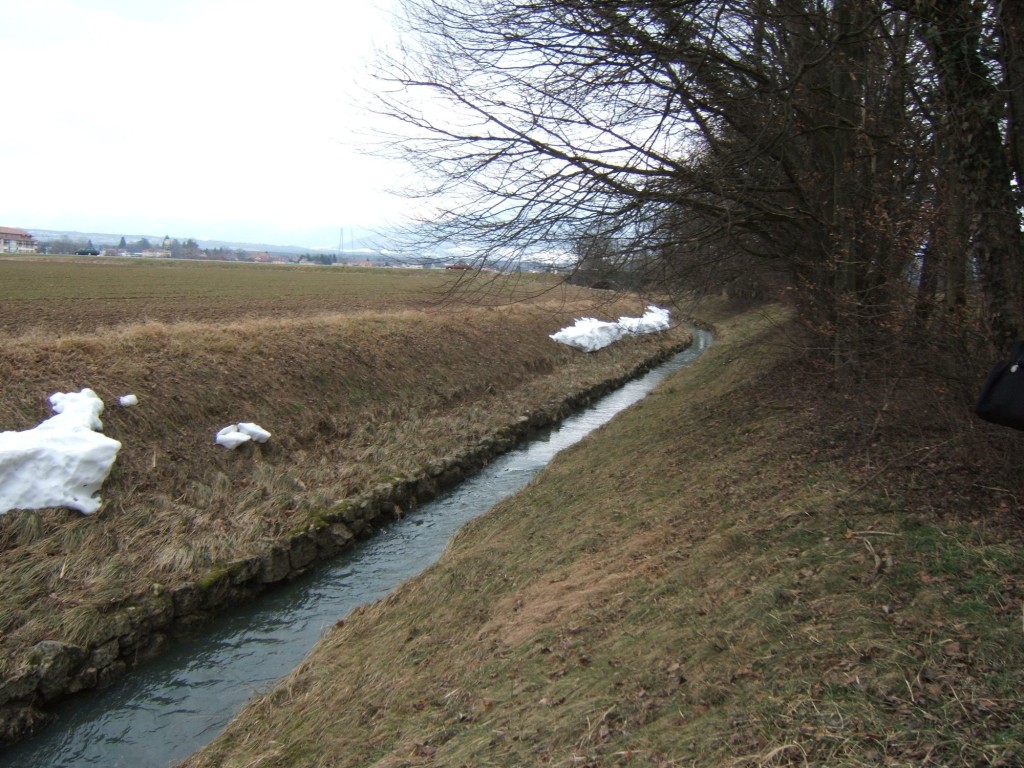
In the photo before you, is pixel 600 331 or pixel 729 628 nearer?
pixel 729 628

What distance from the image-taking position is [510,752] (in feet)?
14.3

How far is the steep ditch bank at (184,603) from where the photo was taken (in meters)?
6.91

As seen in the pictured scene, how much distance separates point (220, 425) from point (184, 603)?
16.3 feet

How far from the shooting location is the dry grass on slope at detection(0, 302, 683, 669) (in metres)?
8.58

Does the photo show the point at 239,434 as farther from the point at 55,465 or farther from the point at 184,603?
the point at 184,603

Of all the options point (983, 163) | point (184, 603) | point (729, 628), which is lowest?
point (184, 603)

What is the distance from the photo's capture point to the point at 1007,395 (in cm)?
412

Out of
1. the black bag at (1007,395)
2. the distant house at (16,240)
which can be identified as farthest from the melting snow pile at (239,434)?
the distant house at (16,240)

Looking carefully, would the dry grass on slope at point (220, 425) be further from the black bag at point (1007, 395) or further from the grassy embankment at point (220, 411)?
the black bag at point (1007, 395)

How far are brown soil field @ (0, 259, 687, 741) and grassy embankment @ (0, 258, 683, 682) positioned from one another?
3 centimetres

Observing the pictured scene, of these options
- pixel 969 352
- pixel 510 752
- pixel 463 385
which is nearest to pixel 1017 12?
pixel 969 352

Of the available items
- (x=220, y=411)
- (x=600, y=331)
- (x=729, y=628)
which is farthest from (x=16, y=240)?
(x=729, y=628)

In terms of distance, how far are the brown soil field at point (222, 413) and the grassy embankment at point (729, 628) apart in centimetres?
286

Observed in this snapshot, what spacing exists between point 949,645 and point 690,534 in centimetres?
294
